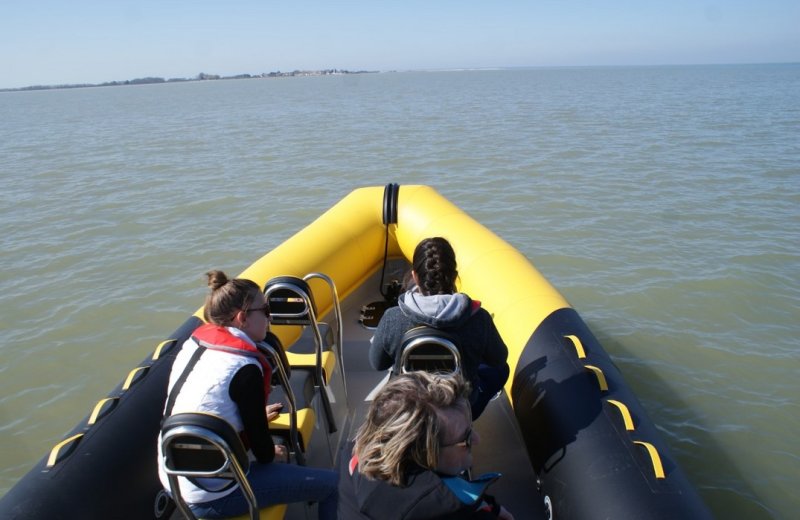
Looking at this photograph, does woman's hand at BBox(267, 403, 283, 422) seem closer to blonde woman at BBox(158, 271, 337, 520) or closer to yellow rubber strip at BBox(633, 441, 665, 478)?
blonde woman at BBox(158, 271, 337, 520)

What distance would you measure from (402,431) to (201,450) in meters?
0.78

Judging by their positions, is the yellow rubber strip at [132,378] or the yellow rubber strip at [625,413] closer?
the yellow rubber strip at [625,413]

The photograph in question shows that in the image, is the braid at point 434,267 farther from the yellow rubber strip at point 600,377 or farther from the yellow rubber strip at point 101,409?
the yellow rubber strip at point 101,409

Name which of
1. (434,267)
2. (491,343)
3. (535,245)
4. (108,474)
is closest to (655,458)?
(491,343)

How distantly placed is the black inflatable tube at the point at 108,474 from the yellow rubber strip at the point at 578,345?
1.99m

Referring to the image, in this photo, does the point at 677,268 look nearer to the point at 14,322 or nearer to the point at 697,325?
the point at 697,325

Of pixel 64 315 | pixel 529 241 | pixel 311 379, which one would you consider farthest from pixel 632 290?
pixel 64 315

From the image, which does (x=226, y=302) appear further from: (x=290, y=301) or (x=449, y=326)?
(x=290, y=301)

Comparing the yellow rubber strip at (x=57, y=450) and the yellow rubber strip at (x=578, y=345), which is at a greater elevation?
the yellow rubber strip at (x=578, y=345)

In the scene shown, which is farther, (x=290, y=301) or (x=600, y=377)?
(x=290, y=301)

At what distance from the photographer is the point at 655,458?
232 cm

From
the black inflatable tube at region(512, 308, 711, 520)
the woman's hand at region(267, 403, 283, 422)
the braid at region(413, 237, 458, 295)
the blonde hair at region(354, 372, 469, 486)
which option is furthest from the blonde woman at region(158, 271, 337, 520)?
the black inflatable tube at region(512, 308, 711, 520)

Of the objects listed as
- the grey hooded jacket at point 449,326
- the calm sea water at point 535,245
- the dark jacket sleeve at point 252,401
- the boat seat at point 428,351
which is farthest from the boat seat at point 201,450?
the calm sea water at point 535,245

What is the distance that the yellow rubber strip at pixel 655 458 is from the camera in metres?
2.26
